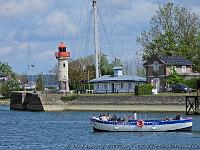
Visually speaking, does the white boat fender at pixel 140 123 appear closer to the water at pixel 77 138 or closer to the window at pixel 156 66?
the water at pixel 77 138

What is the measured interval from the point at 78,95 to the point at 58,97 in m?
4.13

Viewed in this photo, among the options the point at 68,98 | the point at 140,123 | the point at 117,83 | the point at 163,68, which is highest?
the point at 163,68

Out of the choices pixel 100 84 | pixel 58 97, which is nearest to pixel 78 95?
pixel 58 97

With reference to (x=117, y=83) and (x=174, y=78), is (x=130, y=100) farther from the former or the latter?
(x=117, y=83)

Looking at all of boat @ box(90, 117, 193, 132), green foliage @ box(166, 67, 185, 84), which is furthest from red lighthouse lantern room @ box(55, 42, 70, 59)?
boat @ box(90, 117, 193, 132)

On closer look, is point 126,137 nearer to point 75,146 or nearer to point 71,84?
point 75,146

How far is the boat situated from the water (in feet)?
2.34

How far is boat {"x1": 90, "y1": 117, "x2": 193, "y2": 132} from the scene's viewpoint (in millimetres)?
84125

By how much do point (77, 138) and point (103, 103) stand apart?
1753 inches

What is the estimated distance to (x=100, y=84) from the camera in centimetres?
14575

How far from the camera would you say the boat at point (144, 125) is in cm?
8412

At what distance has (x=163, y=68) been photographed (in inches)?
5561

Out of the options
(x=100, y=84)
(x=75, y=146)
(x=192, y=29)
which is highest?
(x=192, y=29)

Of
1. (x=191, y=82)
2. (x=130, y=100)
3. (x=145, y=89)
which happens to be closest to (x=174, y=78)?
(x=191, y=82)
